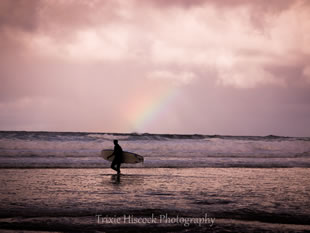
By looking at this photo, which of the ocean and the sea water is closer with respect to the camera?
the ocean

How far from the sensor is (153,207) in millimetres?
7910

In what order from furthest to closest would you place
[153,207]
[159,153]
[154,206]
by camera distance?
[159,153] → [154,206] → [153,207]

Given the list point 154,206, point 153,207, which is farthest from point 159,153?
point 153,207

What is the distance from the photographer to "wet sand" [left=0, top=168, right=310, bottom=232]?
251 inches

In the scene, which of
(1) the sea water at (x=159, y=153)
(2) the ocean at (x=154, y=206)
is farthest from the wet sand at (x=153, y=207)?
(1) the sea water at (x=159, y=153)

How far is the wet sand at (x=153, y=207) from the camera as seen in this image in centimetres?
637

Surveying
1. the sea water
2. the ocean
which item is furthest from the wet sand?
the sea water

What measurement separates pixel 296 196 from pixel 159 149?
2305 cm

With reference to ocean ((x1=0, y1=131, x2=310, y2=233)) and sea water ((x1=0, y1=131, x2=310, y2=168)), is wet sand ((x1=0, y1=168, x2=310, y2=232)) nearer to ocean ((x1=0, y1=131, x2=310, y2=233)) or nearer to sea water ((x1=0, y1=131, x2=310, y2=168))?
ocean ((x1=0, y1=131, x2=310, y2=233))

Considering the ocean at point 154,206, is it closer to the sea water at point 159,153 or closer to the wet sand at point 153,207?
the wet sand at point 153,207

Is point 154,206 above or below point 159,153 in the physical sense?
below

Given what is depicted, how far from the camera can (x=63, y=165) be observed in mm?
19500

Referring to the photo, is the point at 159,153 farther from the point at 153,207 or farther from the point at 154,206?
the point at 153,207

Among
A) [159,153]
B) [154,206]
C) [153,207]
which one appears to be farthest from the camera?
[159,153]
